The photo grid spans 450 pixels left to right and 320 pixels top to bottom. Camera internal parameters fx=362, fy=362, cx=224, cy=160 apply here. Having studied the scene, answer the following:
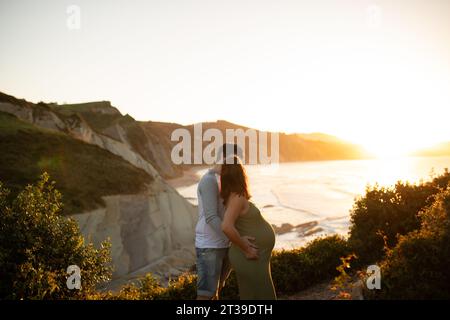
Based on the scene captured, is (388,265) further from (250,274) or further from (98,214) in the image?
(98,214)

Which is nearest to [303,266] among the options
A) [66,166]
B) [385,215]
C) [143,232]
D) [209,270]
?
[385,215]

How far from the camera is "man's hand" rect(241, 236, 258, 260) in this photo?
4.50 meters

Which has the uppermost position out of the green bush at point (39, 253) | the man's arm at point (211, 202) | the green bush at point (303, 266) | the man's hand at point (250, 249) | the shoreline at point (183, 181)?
the man's arm at point (211, 202)

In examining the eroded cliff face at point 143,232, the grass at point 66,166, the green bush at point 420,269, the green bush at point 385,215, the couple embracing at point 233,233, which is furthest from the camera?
the eroded cliff face at point 143,232

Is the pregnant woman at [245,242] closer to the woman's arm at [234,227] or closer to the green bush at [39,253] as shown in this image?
the woman's arm at [234,227]

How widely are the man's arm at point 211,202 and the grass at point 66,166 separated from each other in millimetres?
17465

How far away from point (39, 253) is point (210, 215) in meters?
4.67

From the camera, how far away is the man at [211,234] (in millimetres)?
4707

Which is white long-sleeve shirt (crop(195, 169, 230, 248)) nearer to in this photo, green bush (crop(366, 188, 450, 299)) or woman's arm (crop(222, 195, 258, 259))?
woman's arm (crop(222, 195, 258, 259))

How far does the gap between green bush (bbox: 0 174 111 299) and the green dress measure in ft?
12.3

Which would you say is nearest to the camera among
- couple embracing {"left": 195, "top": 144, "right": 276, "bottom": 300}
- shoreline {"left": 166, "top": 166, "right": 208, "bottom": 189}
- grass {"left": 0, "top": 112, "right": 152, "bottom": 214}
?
couple embracing {"left": 195, "top": 144, "right": 276, "bottom": 300}

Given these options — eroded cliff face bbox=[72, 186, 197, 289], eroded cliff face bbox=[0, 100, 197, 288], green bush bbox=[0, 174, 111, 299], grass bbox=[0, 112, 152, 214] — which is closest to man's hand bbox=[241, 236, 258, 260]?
green bush bbox=[0, 174, 111, 299]

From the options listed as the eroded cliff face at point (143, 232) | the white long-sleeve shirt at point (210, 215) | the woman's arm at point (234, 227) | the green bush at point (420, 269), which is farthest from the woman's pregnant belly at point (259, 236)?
the eroded cliff face at point (143, 232)
